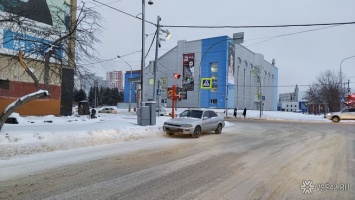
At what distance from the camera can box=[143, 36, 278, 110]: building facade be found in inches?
2648

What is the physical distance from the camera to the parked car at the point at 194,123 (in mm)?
14383

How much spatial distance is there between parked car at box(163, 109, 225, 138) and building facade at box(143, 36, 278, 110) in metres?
43.7

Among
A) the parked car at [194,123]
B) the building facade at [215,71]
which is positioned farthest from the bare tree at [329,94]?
the parked car at [194,123]

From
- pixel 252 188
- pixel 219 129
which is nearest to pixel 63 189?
pixel 252 188

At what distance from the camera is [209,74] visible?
69.5 m

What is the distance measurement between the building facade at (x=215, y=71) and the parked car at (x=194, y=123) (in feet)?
143

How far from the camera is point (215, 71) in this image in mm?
69125

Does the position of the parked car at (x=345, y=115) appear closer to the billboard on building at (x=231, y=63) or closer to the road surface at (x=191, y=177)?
the road surface at (x=191, y=177)

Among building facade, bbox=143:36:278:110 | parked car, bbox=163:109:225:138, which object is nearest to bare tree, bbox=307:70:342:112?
building facade, bbox=143:36:278:110

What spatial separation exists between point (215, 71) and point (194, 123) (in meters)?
55.6

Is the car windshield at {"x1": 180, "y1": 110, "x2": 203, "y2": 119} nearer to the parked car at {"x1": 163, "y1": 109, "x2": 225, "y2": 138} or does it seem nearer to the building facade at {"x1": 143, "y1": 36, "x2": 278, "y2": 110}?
the parked car at {"x1": 163, "y1": 109, "x2": 225, "y2": 138}

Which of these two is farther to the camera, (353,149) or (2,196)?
(353,149)

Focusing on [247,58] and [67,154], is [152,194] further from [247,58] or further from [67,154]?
[247,58]

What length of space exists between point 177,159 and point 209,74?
61680 mm
